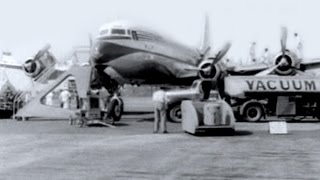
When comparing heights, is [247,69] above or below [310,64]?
below

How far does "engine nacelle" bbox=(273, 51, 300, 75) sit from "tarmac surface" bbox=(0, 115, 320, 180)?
1153 cm

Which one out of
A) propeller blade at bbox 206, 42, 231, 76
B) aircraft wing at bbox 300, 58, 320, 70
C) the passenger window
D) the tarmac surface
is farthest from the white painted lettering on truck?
the tarmac surface

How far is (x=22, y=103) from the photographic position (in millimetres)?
33562

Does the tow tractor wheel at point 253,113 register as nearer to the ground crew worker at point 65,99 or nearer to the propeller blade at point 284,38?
the propeller blade at point 284,38

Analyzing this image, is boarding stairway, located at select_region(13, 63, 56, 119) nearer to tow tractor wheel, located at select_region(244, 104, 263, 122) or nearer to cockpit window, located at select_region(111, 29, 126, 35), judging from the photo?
cockpit window, located at select_region(111, 29, 126, 35)

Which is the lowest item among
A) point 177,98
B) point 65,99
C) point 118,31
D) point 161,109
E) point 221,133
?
point 221,133

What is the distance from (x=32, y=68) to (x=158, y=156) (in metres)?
25.1

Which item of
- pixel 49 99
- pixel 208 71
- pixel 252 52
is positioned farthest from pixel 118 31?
pixel 252 52

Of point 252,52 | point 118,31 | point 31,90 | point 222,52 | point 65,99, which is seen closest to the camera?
point 118,31

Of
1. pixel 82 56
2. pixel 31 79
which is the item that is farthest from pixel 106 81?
pixel 82 56

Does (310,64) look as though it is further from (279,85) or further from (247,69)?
(279,85)

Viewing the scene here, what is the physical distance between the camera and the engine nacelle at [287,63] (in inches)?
1189

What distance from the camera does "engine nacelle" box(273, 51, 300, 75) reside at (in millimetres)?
30203

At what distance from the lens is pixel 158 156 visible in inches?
503
